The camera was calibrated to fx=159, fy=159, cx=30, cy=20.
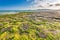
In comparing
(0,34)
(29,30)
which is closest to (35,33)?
(29,30)

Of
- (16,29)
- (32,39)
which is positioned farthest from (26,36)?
(16,29)

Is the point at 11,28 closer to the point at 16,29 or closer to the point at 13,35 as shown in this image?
the point at 16,29

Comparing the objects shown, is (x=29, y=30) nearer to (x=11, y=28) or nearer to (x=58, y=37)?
(x=11, y=28)

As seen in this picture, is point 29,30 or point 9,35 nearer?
point 9,35

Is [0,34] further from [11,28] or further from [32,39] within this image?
[32,39]

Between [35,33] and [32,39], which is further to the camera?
[35,33]

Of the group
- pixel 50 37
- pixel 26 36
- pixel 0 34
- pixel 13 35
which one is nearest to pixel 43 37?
pixel 50 37

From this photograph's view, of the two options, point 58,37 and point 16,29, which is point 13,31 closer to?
point 16,29

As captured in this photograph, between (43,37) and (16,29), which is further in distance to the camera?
(16,29)
